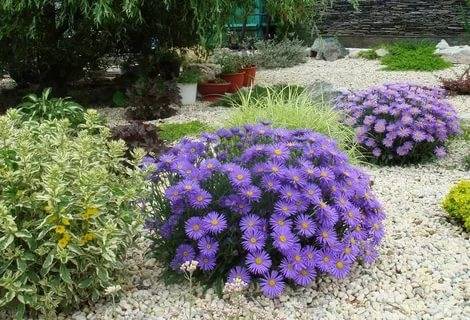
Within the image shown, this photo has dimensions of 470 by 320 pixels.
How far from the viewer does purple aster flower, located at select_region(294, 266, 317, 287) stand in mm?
2789

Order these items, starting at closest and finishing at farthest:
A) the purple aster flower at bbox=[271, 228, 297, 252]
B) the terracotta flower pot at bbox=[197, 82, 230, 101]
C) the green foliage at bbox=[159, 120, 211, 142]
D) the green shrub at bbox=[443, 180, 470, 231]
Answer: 1. the purple aster flower at bbox=[271, 228, 297, 252]
2. the green shrub at bbox=[443, 180, 470, 231]
3. the green foliage at bbox=[159, 120, 211, 142]
4. the terracotta flower pot at bbox=[197, 82, 230, 101]

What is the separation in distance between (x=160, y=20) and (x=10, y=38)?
1.82 metres

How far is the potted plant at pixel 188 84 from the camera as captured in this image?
810 centimetres

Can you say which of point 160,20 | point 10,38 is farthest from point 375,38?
point 10,38

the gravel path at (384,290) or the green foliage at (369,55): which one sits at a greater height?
the gravel path at (384,290)

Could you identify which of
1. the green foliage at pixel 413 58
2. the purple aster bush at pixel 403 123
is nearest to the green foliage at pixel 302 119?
the purple aster bush at pixel 403 123

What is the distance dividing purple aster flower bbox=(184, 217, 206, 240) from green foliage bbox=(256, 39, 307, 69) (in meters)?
9.30

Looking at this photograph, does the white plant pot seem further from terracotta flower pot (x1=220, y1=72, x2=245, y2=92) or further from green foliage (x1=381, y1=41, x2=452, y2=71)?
green foliage (x1=381, y1=41, x2=452, y2=71)

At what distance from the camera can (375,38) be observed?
587 inches

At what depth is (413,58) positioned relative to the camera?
11664mm

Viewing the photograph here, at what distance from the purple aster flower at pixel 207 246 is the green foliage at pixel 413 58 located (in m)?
9.06

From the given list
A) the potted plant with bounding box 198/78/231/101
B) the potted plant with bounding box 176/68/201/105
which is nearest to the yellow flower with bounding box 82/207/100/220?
the potted plant with bounding box 176/68/201/105

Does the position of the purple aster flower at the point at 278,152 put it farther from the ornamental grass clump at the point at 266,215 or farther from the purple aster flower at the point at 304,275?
the purple aster flower at the point at 304,275

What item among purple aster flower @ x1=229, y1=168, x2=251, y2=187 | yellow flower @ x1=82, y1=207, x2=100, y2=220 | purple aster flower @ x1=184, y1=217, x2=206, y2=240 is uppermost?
purple aster flower @ x1=229, y1=168, x2=251, y2=187
